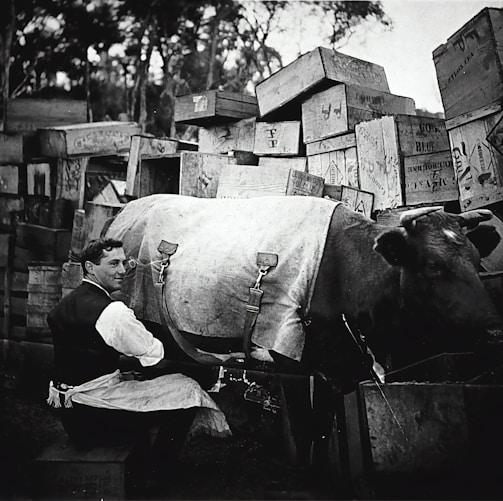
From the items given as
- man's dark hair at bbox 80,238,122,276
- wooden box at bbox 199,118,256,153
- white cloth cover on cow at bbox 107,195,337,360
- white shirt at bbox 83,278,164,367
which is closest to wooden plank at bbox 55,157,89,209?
wooden box at bbox 199,118,256,153

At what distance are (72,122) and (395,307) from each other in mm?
4662

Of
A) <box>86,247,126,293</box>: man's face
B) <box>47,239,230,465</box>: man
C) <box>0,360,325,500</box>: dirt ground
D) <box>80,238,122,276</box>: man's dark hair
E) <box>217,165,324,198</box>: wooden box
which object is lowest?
<box>0,360,325,500</box>: dirt ground

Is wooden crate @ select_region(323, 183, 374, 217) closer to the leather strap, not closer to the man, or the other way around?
the leather strap

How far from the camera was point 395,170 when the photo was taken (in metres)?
4.15

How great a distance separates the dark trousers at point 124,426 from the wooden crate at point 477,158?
2346 millimetres

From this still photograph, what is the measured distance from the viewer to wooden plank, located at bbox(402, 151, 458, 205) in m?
3.96

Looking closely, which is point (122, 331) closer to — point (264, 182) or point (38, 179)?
point (264, 182)

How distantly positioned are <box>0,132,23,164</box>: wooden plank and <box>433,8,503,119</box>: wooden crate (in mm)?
3869

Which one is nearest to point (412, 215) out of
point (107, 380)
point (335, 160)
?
point (107, 380)

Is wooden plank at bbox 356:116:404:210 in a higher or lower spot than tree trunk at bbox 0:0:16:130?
lower

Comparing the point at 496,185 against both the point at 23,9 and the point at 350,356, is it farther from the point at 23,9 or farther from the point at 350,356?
the point at 23,9

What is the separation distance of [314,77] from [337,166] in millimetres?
830

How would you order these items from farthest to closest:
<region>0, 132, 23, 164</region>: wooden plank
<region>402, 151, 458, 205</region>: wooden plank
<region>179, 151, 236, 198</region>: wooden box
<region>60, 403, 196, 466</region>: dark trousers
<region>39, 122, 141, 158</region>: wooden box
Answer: <region>39, 122, 141, 158</region>: wooden box
<region>0, 132, 23, 164</region>: wooden plank
<region>179, 151, 236, 198</region>: wooden box
<region>402, 151, 458, 205</region>: wooden plank
<region>60, 403, 196, 466</region>: dark trousers

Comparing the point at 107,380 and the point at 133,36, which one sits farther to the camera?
the point at 133,36
